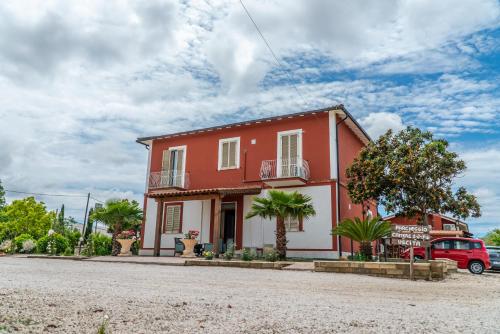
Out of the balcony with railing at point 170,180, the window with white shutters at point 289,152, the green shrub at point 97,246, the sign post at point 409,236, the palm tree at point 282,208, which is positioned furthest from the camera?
the balcony with railing at point 170,180

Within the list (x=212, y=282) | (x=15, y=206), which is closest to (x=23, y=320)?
(x=212, y=282)

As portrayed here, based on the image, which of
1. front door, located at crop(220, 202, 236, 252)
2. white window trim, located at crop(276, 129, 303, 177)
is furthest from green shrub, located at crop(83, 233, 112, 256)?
white window trim, located at crop(276, 129, 303, 177)

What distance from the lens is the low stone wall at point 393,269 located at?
1095 cm

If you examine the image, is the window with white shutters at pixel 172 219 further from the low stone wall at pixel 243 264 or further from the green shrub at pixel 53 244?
the low stone wall at pixel 243 264

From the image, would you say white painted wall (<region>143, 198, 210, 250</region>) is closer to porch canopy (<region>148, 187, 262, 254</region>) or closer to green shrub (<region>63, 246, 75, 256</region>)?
porch canopy (<region>148, 187, 262, 254</region>)

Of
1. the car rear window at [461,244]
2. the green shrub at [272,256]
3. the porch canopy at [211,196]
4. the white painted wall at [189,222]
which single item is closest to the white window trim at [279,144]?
the porch canopy at [211,196]

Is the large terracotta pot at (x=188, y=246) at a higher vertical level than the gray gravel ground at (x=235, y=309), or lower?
higher

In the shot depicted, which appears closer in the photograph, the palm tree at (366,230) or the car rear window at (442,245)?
the palm tree at (366,230)

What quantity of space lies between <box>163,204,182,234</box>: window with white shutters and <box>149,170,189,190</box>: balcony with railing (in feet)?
3.42

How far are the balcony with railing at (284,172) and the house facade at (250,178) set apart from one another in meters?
0.04

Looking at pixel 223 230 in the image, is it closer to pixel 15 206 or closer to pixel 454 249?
pixel 454 249

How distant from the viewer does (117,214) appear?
2034cm

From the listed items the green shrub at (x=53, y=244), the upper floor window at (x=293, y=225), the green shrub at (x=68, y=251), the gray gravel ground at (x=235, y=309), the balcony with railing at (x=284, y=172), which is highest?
the balcony with railing at (x=284, y=172)

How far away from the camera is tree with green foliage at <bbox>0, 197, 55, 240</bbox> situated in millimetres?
32781
